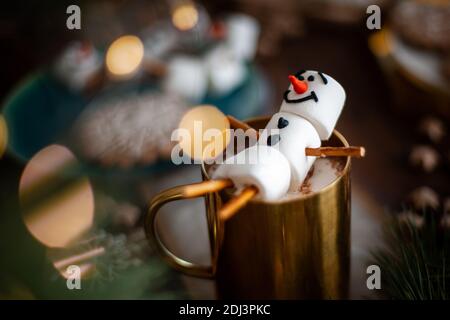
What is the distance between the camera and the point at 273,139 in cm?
44

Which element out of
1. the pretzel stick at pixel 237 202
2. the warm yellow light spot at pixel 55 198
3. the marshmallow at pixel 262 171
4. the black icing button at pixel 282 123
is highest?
the black icing button at pixel 282 123

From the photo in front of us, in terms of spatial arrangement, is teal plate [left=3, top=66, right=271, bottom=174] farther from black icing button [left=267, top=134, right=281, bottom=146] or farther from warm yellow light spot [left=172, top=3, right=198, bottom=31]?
black icing button [left=267, top=134, right=281, bottom=146]

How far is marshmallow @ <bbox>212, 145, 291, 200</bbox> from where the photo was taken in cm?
41

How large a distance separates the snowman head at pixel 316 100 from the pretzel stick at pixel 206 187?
0.25ft

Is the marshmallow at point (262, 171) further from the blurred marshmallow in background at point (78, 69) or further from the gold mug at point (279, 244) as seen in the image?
the blurred marshmallow in background at point (78, 69)

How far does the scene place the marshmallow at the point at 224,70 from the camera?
2.98 ft

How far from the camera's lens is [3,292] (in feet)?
2.00

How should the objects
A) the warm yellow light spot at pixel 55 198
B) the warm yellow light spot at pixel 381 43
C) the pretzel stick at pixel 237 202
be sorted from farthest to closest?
the warm yellow light spot at pixel 381 43, the warm yellow light spot at pixel 55 198, the pretzel stick at pixel 237 202

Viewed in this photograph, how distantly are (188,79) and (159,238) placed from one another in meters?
0.44

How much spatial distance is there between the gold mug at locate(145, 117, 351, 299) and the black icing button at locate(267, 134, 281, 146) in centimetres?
4

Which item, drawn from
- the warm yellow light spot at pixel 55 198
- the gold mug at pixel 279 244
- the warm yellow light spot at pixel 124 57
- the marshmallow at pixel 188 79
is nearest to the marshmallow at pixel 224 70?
the marshmallow at pixel 188 79

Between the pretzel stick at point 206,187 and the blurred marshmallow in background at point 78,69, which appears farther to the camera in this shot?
the blurred marshmallow in background at point 78,69
